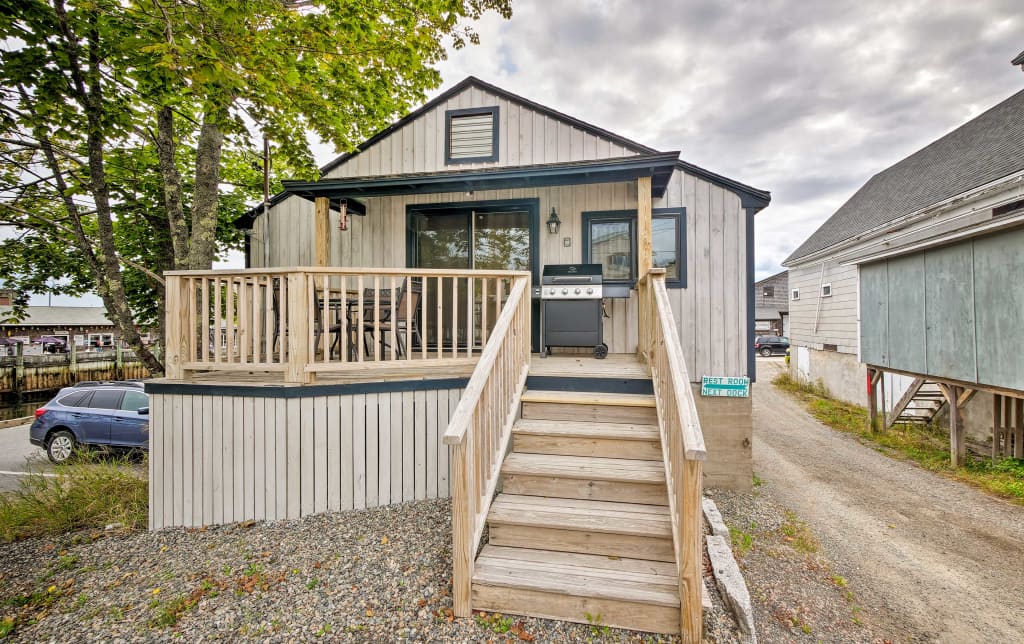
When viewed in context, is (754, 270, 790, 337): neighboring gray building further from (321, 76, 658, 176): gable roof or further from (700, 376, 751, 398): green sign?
Answer: (321, 76, 658, 176): gable roof

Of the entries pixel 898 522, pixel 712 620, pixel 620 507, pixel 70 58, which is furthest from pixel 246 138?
pixel 898 522

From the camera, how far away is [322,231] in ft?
17.3

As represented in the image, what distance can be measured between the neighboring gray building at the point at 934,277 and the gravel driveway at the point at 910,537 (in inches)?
64.6

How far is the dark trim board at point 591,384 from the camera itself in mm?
3648

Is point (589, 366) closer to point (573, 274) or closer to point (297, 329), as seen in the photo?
point (573, 274)

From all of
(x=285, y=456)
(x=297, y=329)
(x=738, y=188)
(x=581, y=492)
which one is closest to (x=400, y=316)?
(x=297, y=329)

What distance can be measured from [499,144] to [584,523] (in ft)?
16.7

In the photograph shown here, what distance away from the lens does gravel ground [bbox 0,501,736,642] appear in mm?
2180

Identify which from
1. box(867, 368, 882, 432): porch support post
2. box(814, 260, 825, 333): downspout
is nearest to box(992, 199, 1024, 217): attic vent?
box(867, 368, 882, 432): porch support post

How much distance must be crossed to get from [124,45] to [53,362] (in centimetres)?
1641

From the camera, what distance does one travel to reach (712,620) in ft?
7.34

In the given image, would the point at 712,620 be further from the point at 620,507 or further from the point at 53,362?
the point at 53,362

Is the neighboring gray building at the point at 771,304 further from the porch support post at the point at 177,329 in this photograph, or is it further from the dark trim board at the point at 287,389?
the porch support post at the point at 177,329

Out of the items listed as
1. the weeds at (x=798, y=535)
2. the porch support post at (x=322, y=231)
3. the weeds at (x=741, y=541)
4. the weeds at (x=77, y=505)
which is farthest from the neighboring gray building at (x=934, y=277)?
the weeds at (x=77, y=505)
